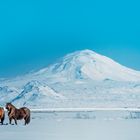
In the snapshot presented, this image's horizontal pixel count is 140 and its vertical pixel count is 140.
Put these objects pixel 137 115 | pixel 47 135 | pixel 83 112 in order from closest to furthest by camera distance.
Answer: pixel 47 135
pixel 137 115
pixel 83 112

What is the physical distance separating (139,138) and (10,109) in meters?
8.84

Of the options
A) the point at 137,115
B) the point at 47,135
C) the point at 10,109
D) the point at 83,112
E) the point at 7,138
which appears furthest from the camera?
the point at 83,112

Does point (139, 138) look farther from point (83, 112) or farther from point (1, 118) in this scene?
point (83, 112)

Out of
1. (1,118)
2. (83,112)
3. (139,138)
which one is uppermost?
(83,112)

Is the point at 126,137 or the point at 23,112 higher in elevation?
the point at 23,112

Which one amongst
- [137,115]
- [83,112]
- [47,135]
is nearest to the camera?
[47,135]

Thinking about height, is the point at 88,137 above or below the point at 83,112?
below

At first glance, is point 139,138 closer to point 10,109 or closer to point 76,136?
point 76,136

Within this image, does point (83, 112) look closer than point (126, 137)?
No

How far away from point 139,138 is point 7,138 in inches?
153

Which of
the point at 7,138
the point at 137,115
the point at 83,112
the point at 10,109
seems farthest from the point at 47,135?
the point at 83,112

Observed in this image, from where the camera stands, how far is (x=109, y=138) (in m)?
17.0

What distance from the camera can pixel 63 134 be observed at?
18.5 meters

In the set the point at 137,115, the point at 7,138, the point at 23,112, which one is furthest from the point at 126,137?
the point at 137,115
